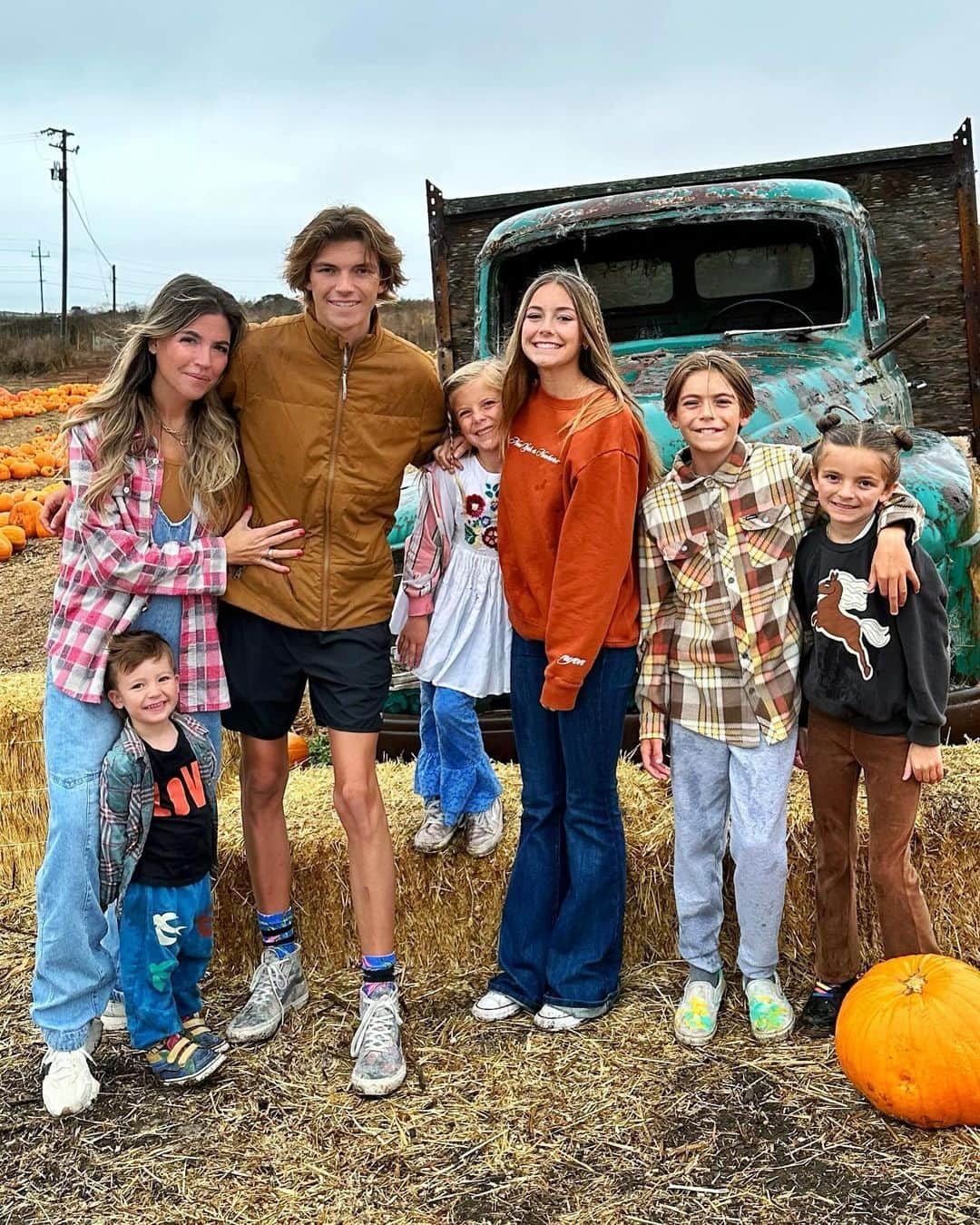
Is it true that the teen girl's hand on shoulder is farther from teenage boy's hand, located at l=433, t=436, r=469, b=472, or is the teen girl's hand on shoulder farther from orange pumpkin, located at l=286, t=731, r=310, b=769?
orange pumpkin, located at l=286, t=731, r=310, b=769

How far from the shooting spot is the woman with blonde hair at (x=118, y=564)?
124 inches

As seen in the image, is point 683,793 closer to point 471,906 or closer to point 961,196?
point 471,906

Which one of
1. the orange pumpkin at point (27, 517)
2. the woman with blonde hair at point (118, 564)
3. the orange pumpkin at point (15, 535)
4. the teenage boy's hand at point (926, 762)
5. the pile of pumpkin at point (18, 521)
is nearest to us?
the teenage boy's hand at point (926, 762)

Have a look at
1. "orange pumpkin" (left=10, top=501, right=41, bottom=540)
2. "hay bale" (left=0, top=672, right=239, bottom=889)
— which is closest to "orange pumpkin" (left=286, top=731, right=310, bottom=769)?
"hay bale" (left=0, top=672, right=239, bottom=889)

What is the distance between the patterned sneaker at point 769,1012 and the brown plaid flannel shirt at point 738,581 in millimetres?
727

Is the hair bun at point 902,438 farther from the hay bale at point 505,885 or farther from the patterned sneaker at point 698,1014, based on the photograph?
the patterned sneaker at point 698,1014

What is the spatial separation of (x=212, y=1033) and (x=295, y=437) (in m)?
1.73

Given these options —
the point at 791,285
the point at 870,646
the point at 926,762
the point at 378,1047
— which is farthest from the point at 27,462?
the point at 926,762

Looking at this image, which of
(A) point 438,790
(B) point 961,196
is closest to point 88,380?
(B) point 961,196

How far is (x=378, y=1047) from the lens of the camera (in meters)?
3.21

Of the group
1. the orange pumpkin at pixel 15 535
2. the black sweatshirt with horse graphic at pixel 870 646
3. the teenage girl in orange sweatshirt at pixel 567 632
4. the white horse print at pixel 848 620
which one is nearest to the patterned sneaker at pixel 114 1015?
the teenage girl in orange sweatshirt at pixel 567 632

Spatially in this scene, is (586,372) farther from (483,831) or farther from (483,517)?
(483,831)

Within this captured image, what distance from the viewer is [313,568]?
3.25 meters

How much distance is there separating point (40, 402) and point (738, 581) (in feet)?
63.9
